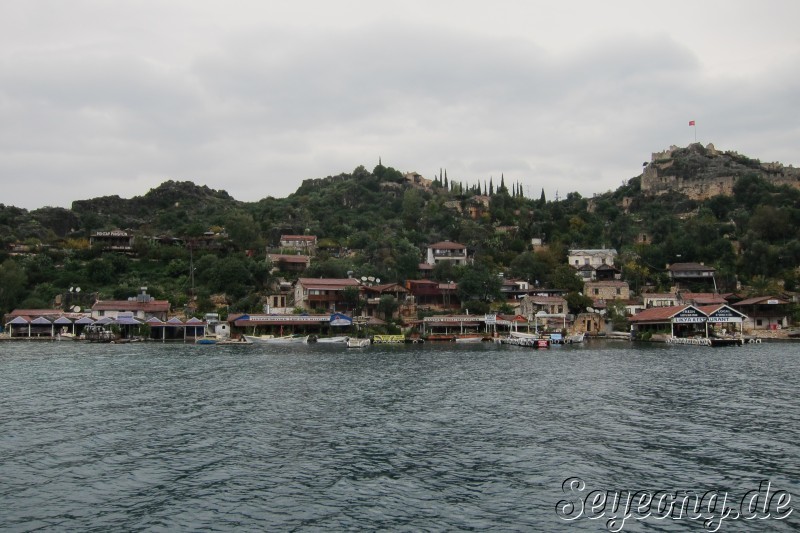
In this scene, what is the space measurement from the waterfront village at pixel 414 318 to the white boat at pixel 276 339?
0.43 ft

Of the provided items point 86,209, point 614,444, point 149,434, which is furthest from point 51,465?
point 86,209

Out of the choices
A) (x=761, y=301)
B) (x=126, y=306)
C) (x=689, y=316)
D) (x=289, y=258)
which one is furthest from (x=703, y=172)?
(x=126, y=306)

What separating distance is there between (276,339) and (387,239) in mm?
41504

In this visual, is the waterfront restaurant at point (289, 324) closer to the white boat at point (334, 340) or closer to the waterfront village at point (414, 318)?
the waterfront village at point (414, 318)

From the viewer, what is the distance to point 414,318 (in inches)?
3497

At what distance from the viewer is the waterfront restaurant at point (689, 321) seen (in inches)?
2936

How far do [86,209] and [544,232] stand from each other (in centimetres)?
10655

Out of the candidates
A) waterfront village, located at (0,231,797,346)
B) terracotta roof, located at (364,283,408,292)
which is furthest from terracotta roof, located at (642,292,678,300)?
terracotta roof, located at (364,283,408,292)

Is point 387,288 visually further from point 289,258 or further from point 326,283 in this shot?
point 289,258

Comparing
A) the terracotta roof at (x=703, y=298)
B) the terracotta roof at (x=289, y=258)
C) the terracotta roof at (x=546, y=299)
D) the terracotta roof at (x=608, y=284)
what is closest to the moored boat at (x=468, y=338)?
the terracotta roof at (x=546, y=299)

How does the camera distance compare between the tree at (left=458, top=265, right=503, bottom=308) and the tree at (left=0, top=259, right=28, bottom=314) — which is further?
the tree at (left=458, top=265, right=503, bottom=308)

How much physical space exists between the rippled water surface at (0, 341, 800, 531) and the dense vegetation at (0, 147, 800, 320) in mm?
52370

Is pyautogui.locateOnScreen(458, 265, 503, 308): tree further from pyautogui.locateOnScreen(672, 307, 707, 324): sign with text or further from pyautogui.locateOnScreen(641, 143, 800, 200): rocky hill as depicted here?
pyautogui.locateOnScreen(641, 143, 800, 200): rocky hill

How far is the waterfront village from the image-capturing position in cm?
7894
